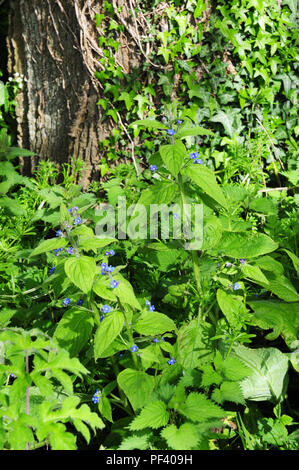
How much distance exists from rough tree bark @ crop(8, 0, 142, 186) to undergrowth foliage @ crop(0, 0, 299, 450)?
11cm

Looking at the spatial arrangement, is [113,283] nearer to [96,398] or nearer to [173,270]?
[96,398]

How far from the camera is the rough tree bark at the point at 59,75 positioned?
308 cm

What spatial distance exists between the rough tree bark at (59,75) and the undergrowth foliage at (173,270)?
0.11 metres

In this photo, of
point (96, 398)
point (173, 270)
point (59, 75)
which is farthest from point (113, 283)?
point (59, 75)

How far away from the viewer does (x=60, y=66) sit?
3.29 m

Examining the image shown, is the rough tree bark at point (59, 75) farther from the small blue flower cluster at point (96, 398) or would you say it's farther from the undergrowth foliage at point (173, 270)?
the small blue flower cluster at point (96, 398)

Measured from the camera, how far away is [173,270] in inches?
100

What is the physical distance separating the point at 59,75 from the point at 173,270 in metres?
1.87

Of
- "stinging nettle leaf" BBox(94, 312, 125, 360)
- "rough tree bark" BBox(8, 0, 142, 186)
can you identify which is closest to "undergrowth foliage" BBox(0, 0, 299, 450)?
"stinging nettle leaf" BBox(94, 312, 125, 360)

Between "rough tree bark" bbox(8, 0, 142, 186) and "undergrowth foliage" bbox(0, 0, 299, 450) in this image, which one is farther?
"rough tree bark" bbox(8, 0, 142, 186)

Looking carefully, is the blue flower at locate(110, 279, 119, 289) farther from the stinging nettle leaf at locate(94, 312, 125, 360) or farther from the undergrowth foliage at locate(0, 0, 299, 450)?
the stinging nettle leaf at locate(94, 312, 125, 360)

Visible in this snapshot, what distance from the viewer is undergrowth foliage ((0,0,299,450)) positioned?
1.54 meters
